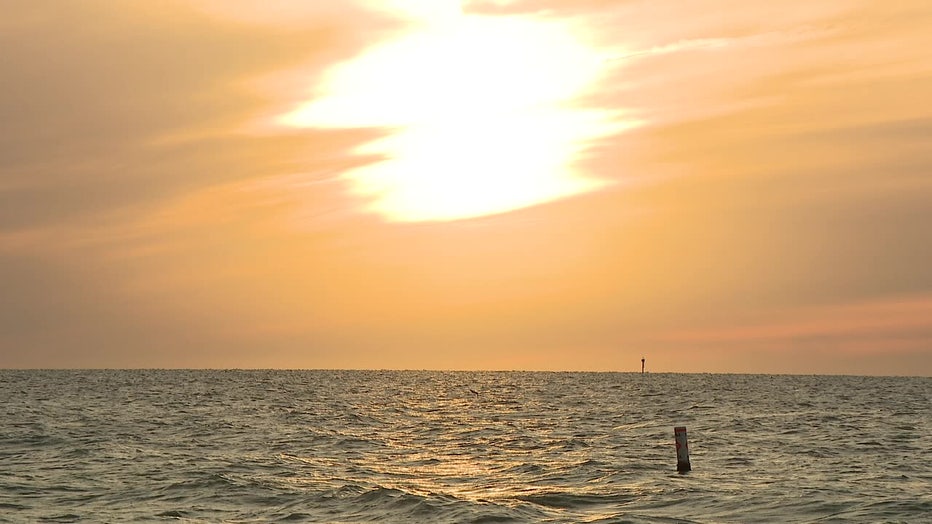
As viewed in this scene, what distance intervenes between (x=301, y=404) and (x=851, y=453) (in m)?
56.1

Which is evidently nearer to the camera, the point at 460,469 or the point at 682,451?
the point at 682,451

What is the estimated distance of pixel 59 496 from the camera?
29.6 metres

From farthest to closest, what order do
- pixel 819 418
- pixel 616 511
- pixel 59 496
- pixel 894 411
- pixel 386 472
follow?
pixel 894 411 < pixel 819 418 < pixel 386 472 < pixel 59 496 < pixel 616 511

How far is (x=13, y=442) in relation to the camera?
45.6 meters

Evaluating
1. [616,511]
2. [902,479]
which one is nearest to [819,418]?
[902,479]

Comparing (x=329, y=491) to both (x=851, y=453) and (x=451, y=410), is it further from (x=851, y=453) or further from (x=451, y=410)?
(x=451, y=410)

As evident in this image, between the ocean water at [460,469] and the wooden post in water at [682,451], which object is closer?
the ocean water at [460,469]

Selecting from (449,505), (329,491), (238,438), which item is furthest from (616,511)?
(238,438)

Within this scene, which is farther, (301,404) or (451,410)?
(301,404)

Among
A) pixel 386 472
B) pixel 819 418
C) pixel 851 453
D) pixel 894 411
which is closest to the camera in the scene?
pixel 386 472

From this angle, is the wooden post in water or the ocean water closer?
the ocean water

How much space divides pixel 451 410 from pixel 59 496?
170ft

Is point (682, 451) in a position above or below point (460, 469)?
above

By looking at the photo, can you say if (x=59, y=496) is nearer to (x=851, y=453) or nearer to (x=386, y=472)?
(x=386, y=472)
